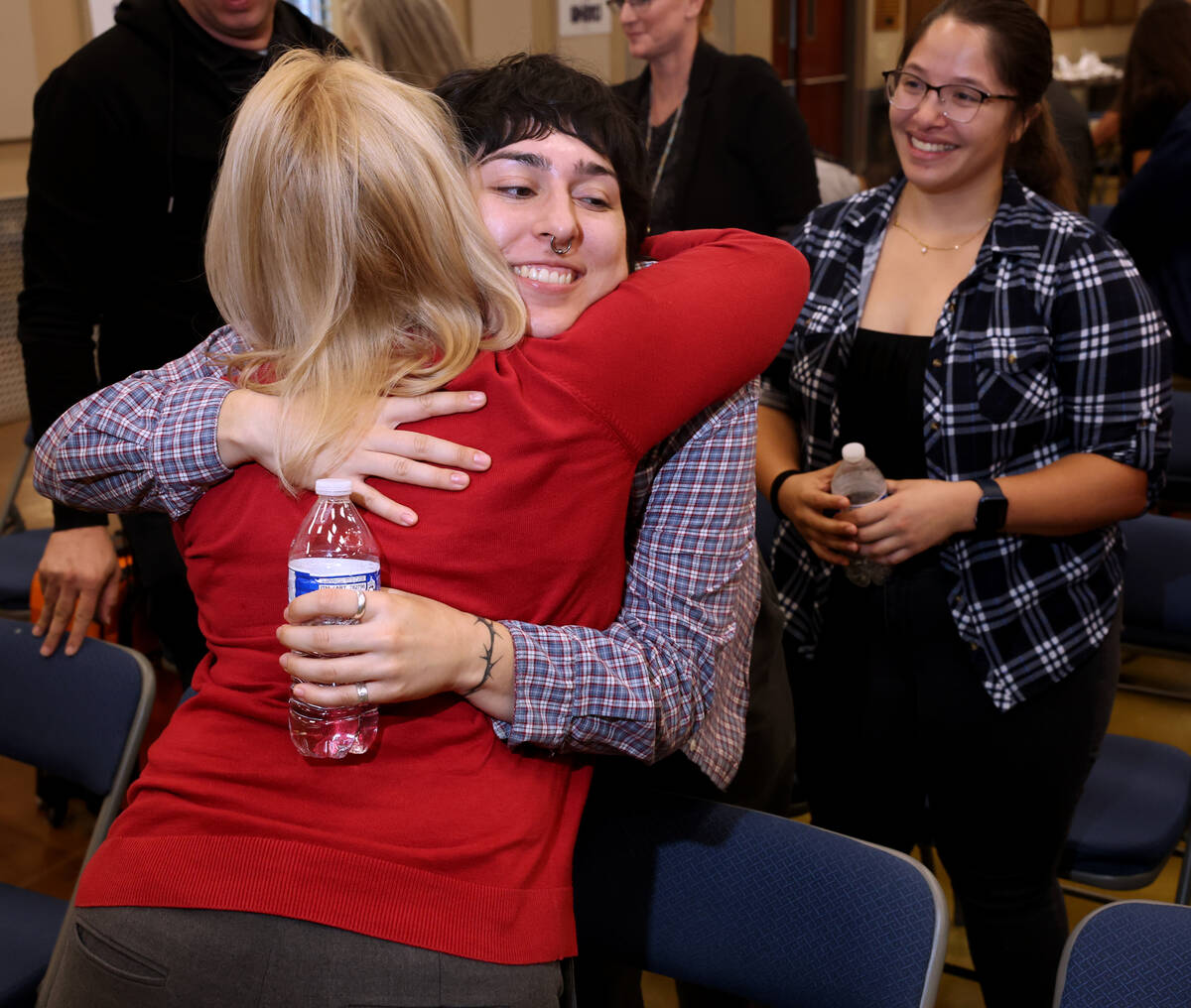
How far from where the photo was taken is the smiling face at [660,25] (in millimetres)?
3180

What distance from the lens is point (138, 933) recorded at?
1072 millimetres

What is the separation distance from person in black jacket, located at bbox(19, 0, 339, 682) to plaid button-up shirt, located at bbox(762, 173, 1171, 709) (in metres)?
1.30

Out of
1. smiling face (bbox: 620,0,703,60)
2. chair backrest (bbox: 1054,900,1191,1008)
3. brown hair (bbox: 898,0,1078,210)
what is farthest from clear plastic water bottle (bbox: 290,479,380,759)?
smiling face (bbox: 620,0,703,60)

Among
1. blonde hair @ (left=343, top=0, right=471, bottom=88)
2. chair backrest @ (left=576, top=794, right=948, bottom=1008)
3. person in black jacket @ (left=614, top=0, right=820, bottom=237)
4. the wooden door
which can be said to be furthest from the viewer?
the wooden door

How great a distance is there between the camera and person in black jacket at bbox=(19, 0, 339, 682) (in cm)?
204

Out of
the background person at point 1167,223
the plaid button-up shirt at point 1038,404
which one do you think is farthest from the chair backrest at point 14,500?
the background person at point 1167,223

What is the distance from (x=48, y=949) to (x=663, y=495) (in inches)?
48.0

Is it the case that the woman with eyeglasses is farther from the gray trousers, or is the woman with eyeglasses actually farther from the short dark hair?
the gray trousers

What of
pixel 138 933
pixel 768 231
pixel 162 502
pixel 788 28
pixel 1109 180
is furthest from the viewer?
pixel 1109 180

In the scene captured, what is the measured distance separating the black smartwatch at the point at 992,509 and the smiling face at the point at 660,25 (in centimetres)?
193

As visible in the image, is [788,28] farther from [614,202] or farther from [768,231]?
[614,202]

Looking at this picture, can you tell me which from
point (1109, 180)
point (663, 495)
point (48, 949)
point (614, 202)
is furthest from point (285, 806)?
point (1109, 180)

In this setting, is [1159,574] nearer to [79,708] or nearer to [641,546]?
[641,546]

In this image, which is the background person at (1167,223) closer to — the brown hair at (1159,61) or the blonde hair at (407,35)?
the brown hair at (1159,61)
